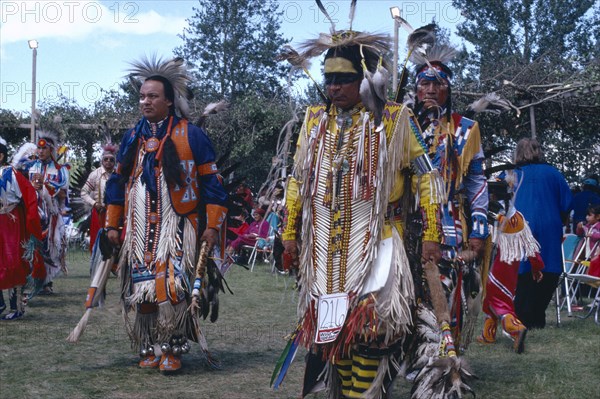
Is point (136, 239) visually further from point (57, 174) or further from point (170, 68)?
point (57, 174)

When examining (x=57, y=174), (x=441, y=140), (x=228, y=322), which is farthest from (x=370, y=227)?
(x=57, y=174)

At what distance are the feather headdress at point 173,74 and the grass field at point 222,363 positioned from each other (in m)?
1.52

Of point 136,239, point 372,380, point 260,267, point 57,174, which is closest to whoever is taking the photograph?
point 372,380

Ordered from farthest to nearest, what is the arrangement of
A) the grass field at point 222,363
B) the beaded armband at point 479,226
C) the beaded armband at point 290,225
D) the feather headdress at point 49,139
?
1. the feather headdress at point 49,139
2. the grass field at point 222,363
3. the beaded armband at point 479,226
4. the beaded armband at point 290,225

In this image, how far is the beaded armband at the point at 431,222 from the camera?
3424 millimetres

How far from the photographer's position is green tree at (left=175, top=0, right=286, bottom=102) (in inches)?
1339

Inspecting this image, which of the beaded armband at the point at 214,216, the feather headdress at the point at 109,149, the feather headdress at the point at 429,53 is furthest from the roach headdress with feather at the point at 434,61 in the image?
the feather headdress at the point at 109,149

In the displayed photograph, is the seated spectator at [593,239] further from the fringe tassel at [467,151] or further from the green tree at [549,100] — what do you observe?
the fringe tassel at [467,151]

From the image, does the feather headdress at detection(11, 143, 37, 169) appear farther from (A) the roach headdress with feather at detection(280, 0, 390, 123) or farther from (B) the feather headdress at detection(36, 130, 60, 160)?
(A) the roach headdress with feather at detection(280, 0, 390, 123)

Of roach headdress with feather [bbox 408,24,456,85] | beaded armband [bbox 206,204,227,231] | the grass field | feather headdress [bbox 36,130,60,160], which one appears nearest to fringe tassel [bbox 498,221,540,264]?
the grass field

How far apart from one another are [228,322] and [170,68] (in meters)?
3.08

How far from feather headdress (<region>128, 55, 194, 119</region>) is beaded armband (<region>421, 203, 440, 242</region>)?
98.8 inches

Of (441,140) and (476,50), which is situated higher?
(476,50)

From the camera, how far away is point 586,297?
1101 centimetres
